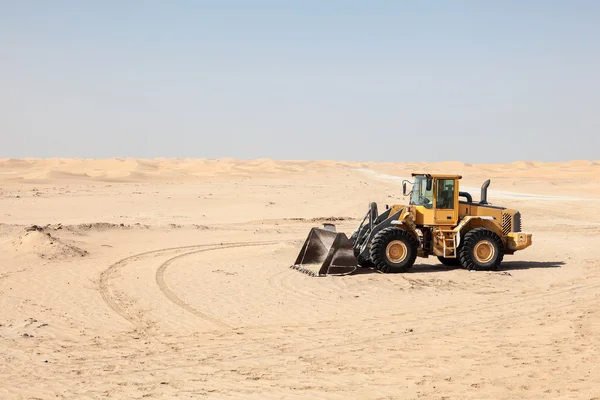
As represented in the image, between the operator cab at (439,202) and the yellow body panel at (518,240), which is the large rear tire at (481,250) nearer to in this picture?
the yellow body panel at (518,240)

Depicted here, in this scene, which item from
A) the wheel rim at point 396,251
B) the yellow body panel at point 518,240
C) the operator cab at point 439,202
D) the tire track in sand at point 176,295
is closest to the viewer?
the tire track in sand at point 176,295

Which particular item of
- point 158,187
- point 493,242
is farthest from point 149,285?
point 158,187

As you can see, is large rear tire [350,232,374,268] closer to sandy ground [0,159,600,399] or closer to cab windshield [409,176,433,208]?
sandy ground [0,159,600,399]

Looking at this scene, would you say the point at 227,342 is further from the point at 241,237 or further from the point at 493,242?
the point at 241,237

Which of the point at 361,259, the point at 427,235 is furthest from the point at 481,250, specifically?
the point at 361,259

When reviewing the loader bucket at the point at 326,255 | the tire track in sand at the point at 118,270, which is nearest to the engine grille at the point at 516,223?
the loader bucket at the point at 326,255

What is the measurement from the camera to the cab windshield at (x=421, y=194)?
1697 cm

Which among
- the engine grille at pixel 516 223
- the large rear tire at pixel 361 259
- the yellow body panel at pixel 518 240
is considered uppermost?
the engine grille at pixel 516 223

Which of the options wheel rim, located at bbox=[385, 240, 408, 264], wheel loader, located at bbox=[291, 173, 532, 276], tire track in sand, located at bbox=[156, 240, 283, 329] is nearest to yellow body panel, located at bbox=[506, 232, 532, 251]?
wheel loader, located at bbox=[291, 173, 532, 276]

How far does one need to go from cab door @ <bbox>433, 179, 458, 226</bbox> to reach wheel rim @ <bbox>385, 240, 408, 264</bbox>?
97cm

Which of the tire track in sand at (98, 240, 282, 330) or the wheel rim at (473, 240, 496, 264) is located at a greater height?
the wheel rim at (473, 240, 496, 264)

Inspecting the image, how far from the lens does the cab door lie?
666 inches

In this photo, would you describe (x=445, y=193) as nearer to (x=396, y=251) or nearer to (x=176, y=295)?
(x=396, y=251)

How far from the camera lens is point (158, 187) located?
1964 inches
